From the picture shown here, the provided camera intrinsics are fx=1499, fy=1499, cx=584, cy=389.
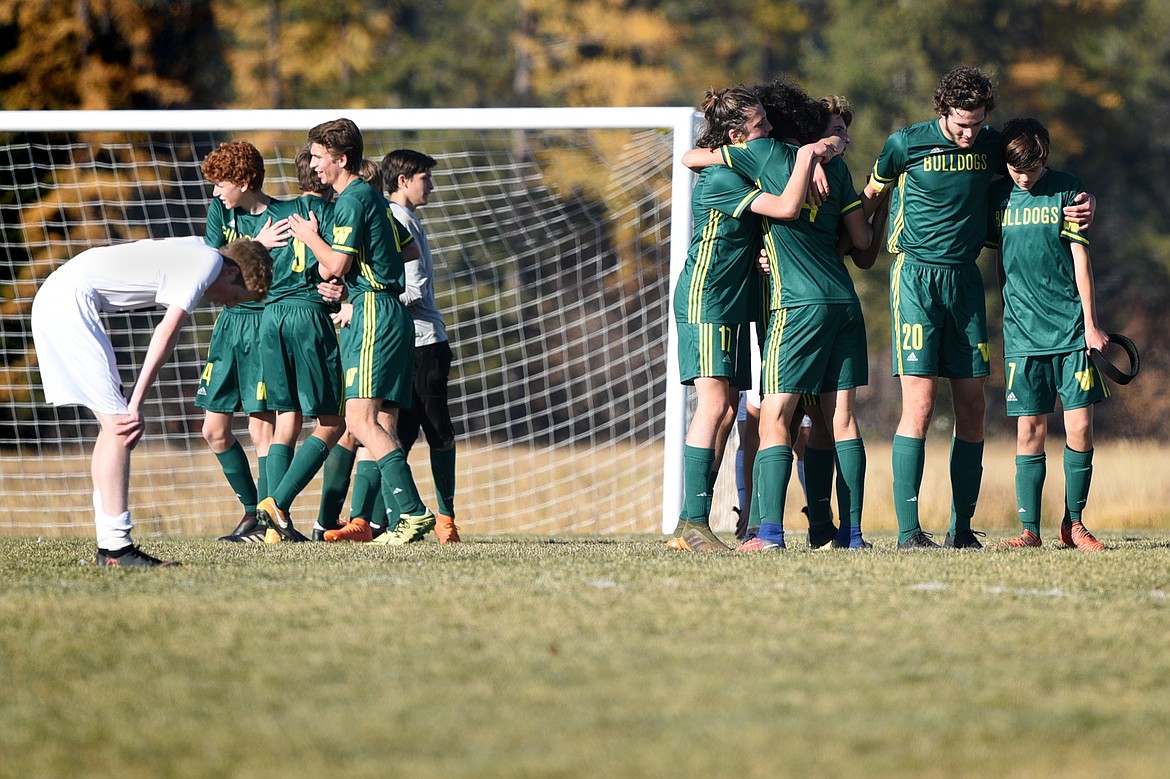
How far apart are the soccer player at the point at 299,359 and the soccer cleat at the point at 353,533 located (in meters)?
0.25

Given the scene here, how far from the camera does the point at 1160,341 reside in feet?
78.7

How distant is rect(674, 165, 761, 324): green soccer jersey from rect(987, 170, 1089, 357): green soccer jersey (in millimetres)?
1058

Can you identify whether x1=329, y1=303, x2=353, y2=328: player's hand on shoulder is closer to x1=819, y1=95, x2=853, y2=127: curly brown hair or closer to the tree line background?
x1=819, y1=95, x2=853, y2=127: curly brown hair

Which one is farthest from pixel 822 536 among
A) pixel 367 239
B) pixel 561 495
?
pixel 561 495

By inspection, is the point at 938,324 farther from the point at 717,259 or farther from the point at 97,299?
the point at 97,299

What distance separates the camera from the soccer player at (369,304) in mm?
6102

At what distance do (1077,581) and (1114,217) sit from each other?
2279 cm

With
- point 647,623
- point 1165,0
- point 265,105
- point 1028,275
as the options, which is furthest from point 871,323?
point 647,623

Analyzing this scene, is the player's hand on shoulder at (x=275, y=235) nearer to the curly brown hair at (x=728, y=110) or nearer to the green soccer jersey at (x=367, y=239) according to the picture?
the green soccer jersey at (x=367, y=239)

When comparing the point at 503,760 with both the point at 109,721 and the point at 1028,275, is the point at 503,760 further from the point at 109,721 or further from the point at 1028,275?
the point at 1028,275

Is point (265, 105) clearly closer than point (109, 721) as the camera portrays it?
No

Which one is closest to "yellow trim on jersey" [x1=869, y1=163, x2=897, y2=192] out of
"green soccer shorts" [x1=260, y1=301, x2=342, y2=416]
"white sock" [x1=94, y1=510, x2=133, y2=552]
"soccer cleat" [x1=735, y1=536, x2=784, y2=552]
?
"soccer cleat" [x1=735, y1=536, x2=784, y2=552]

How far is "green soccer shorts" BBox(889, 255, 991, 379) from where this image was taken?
577 centimetres

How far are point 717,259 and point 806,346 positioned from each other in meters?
0.49
